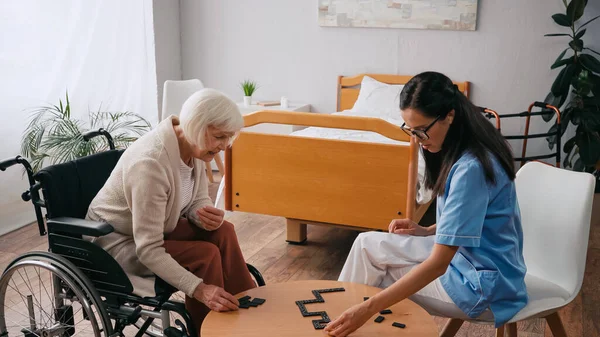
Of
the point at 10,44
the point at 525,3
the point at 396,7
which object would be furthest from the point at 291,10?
the point at 10,44

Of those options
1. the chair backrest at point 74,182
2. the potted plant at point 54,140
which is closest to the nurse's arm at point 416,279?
the chair backrest at point 74,182

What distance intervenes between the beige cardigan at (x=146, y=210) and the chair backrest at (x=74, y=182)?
0.06 m

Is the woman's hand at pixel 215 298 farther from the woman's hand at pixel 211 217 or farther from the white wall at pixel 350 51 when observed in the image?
the white wall at pixel 350 51

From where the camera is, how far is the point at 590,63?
4.00 metres

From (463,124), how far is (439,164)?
201 millimetres

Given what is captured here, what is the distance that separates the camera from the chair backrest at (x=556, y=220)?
193 centimetres

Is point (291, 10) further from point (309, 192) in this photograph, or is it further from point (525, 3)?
point (309, 192)

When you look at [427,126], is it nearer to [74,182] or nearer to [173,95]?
[74,182]

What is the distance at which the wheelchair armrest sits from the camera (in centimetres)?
181

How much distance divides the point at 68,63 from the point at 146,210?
2798mm

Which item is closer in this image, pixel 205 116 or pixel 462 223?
pixel 462 223

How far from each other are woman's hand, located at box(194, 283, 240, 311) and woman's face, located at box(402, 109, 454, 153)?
0.67 m

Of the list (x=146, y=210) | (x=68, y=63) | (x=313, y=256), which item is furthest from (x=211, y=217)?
(x=68, y=63)

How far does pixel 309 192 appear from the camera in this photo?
304 centimetres
